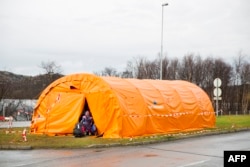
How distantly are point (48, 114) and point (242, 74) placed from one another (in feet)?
240

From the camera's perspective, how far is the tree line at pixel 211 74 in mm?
87500

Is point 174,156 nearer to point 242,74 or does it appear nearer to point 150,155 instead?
point 150,155

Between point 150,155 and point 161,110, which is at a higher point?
point 161,110

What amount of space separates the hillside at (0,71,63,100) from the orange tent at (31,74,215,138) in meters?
25.8

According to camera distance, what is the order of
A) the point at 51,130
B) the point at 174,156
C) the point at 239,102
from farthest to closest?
the point at 239,102 → the point at 51,130 → the point at 174,156

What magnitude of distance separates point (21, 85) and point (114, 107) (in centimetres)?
4340

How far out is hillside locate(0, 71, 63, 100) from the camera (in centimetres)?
5053

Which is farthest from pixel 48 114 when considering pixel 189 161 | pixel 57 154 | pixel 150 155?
pixel 189 161

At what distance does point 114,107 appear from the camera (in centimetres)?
2134

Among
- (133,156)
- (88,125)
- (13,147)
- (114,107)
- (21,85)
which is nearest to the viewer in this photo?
(133,156)

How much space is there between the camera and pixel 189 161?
13.3m
